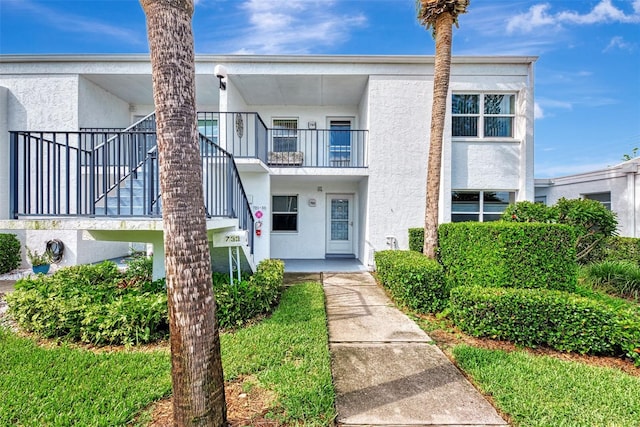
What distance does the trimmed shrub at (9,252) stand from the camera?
8.20m

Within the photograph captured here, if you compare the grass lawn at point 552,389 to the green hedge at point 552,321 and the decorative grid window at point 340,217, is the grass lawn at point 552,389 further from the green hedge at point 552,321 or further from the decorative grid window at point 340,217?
the decorative grid window at point 340,217

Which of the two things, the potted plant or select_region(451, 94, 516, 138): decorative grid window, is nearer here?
the potted plant

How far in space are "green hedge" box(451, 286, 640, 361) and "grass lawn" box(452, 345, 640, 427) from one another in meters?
0.42

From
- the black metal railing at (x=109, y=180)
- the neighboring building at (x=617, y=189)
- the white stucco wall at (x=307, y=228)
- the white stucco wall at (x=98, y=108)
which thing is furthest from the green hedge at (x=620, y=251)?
the white stucco wall at (x=98, y=108)

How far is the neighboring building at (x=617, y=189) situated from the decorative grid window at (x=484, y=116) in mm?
5349

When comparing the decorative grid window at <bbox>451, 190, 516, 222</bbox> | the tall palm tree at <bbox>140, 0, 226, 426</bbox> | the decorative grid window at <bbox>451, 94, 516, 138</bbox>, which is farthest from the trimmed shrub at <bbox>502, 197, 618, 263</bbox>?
the tall palm tree at <bbox>140, 0, 226, 426</bbox>

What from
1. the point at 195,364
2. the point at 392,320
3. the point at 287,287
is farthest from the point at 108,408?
the point at 287,287

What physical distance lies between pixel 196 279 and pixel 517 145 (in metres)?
10.8

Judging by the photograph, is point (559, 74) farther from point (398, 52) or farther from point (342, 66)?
point (342, 66)

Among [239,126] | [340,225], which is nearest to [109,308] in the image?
[239,126]

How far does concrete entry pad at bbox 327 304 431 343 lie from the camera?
4465mm

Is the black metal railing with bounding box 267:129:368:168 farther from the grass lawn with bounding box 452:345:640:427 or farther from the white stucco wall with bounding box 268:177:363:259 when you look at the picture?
the grass lawn with bounding box 452:345:640:427

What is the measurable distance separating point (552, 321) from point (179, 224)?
16.3ft

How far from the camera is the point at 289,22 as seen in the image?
9719 millimetres
